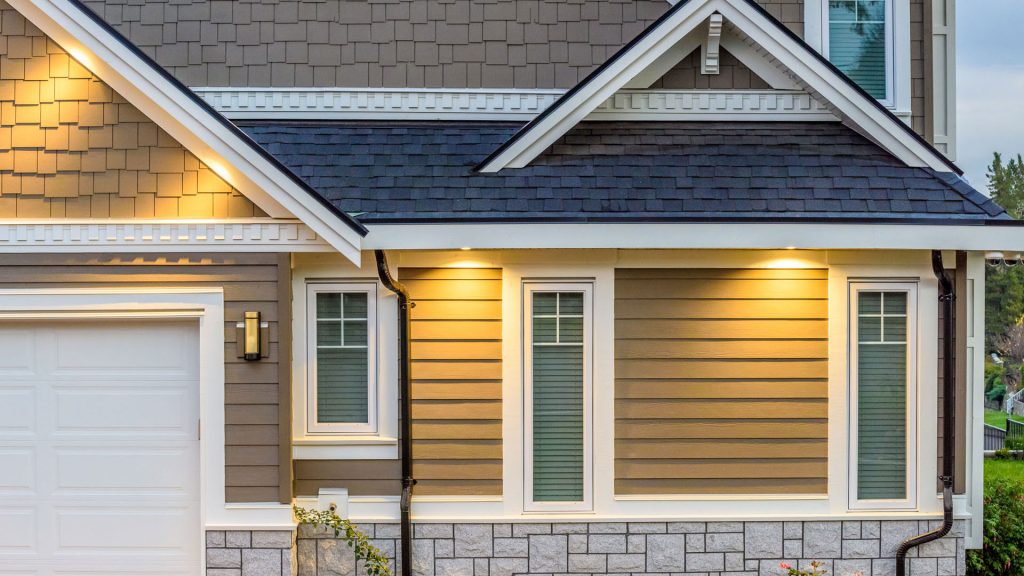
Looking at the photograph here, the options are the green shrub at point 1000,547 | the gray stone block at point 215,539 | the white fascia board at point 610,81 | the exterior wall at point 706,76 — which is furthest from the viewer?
the green shrub at point 1000,547

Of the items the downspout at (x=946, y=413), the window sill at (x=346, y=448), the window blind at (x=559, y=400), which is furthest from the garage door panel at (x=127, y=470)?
the downspout at (x=946, y=413)

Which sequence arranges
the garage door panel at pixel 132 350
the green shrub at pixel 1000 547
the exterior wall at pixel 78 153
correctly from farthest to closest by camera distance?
the green shrub at pixel 1000 547
the garage door panel at pixel 132 350
the exterior wall at pixel 78 153


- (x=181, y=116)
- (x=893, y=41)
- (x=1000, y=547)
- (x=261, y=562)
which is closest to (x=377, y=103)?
(x=181, y=116)

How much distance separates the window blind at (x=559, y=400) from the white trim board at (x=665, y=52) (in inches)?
47.2

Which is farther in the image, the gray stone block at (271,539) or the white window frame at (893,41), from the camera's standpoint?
the white window frame at (893,41)

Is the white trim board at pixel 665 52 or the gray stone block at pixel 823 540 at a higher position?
the white trim board at pixel 665 52

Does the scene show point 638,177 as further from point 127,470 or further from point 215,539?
point 127,470

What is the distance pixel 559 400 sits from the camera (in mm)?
6043

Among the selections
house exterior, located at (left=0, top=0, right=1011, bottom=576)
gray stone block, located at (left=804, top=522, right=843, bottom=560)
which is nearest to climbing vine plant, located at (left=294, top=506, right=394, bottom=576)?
house exterior, located at (left=0, top=0, right=1011, bottom=576)

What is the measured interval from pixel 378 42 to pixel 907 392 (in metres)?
5.34

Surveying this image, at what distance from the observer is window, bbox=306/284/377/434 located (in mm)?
6020

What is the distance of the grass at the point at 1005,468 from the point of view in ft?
46.2

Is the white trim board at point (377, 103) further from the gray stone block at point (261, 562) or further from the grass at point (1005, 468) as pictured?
the grass at point (1005, 468)

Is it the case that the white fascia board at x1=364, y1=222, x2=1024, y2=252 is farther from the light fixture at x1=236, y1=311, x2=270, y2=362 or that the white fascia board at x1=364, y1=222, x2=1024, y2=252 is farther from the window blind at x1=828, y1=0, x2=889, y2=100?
the window blind at x1=828, y1=0, x2=889, y2=100
